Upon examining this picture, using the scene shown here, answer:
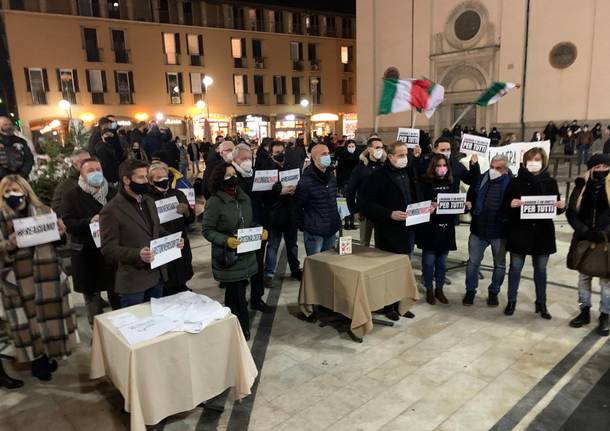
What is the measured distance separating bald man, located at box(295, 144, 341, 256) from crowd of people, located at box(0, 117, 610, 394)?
0.04 feet

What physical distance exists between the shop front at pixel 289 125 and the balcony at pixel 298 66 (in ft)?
13.9

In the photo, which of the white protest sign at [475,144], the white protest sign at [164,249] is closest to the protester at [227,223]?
the white protest sign at [164,249]

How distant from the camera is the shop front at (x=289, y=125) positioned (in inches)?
1528

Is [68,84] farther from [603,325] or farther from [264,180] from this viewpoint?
[603,325]

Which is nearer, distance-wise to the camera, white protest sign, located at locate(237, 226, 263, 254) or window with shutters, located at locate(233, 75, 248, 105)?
white protest sign, located at locate(237, 226, 263, 254)

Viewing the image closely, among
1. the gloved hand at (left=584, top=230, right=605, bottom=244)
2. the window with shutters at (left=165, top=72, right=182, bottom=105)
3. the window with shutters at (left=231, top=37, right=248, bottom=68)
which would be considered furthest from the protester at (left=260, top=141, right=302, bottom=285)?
the window with shutters at (left=231, top=37, right=248, bottom=68)

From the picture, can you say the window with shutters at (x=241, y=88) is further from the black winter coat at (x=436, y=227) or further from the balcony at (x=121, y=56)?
the black winter coat at (x=436, y=227)

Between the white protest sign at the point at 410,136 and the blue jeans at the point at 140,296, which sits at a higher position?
the white protest sign at the point at 410,136

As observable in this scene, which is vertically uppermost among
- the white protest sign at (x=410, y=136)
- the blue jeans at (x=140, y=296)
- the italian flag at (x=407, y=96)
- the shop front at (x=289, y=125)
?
the shop front at (x=289, y=125)

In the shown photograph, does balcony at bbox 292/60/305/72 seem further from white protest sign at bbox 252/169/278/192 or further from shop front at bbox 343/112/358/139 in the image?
white protest sign at bbox 252/169/278/192

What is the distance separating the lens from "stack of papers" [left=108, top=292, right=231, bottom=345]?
3.12m

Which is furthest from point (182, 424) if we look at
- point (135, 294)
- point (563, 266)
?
point (563, 266)

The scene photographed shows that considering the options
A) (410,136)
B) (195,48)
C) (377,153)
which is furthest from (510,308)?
(195,48)

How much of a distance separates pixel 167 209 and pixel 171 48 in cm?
3385
